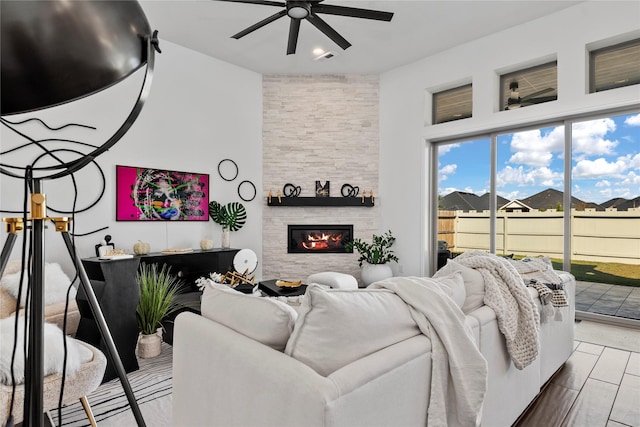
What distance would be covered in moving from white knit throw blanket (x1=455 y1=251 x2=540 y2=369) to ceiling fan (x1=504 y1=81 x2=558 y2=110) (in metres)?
3.26

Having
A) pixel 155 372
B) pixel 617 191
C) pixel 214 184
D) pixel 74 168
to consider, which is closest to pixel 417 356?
pixel 74 168

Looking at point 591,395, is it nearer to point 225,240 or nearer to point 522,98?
point 522,98

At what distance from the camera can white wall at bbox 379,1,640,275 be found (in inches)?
144

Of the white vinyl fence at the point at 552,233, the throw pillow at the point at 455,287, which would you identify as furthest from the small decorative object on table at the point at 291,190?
the throw pillow at the point at 455,287

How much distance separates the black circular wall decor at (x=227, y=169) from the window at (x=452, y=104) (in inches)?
118

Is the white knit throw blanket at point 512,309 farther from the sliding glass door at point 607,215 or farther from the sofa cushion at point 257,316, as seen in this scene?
the sliding glass door at point 607,215

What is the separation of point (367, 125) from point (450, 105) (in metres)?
1.23

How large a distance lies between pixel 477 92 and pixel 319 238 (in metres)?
2.95

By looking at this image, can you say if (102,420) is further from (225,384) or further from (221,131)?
(221,131)

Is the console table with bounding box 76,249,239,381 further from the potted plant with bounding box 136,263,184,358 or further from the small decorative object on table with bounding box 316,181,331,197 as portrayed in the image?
the small decorative object on table with bounding box 316,181,331,197

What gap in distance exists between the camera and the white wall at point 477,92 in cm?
365

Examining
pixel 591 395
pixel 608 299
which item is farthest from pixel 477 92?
pixel 591 395

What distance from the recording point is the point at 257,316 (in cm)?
125

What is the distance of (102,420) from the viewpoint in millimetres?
1876
